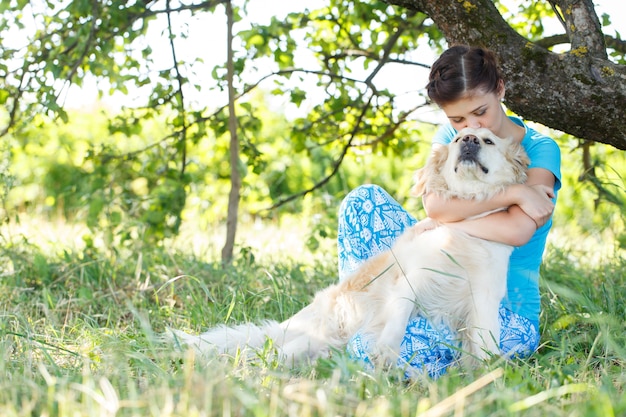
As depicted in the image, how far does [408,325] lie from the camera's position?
267cm

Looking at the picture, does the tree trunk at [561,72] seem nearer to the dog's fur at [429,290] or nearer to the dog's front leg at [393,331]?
the dog's fur at [429,290]

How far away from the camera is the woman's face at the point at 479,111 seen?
2775 millimetres

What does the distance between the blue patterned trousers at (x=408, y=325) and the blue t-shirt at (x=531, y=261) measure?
0.06 metres

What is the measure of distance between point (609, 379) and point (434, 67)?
1.39 m

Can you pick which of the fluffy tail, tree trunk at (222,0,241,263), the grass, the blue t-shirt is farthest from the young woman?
tree trunk at (222,0,241,263)

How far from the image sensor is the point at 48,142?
873 cm

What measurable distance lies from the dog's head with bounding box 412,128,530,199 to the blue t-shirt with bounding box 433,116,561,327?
0.08 m

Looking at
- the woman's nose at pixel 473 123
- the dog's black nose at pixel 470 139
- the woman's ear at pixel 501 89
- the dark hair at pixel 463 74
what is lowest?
the dog's black nose at pixel 470 139

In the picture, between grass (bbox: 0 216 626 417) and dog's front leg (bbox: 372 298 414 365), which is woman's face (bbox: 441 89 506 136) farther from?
dog's front leg (bbox: 372 298 414 365)

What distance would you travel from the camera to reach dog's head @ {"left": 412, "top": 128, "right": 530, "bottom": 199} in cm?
275

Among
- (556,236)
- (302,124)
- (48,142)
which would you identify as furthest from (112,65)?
(48,142)

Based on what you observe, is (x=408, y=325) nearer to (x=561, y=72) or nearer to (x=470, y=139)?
(x=470, y=139)

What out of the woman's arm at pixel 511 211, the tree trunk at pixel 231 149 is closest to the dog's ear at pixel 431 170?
the woman's arm at pixel 511 211

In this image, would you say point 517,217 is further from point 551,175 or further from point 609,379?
point 609,379
